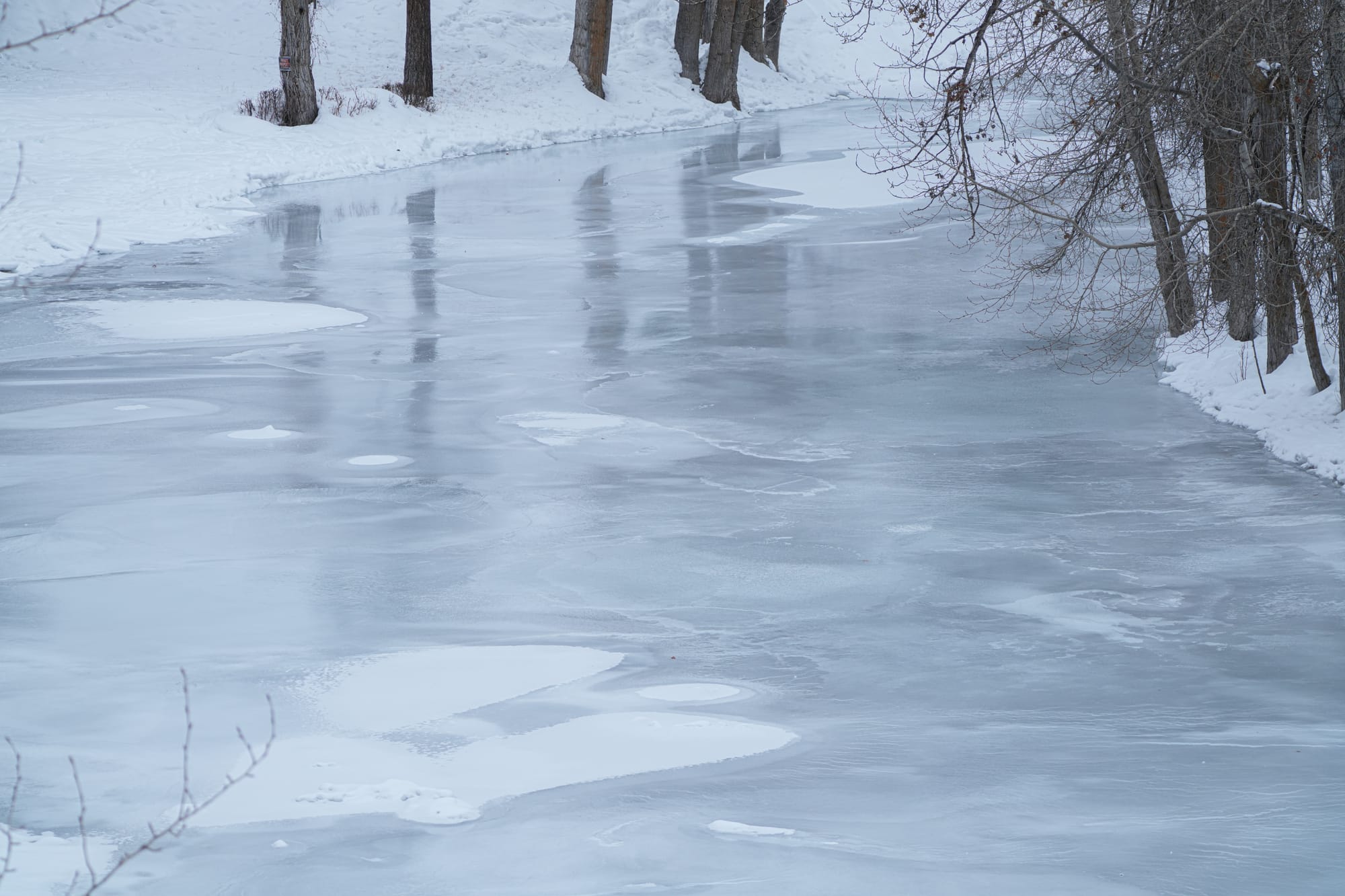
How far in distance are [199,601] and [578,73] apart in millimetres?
31553

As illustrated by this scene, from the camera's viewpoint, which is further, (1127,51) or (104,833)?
(1127,51)

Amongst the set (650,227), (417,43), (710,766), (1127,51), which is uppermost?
(417,43)

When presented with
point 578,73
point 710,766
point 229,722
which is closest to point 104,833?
point 229,722

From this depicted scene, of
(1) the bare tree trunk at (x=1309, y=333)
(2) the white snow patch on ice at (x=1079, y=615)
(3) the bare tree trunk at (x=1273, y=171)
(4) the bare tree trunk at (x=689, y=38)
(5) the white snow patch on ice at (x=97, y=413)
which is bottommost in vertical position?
(2) the white snow patch on ice at (x=1079, y=615)

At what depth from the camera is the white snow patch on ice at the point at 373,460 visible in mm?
9523

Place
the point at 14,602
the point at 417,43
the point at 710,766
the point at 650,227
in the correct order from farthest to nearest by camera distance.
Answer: the point at 417,43
the point at 650,227
the point at 14,602
the point at 710,766

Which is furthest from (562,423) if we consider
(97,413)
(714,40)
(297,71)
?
(714,40)

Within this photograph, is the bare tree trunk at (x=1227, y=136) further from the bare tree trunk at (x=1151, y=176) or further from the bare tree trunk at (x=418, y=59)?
the bare tree trunk at (x=418, y=59)

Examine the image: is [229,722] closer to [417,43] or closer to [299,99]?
[299,99]

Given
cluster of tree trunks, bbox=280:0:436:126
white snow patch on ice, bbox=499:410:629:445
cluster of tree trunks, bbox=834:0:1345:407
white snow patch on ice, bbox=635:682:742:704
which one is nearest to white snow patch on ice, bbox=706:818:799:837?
white snow patch on ice, bbox=635:682:742:704

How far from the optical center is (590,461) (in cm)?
960

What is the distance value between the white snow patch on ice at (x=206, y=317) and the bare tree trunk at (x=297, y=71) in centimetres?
1386

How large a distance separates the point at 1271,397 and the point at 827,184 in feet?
46.9

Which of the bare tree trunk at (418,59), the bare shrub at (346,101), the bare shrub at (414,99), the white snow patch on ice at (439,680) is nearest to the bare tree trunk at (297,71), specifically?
the bare shrub at (346,101)
